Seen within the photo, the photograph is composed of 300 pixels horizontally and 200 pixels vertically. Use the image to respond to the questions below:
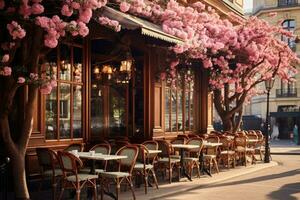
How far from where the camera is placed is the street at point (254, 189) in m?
11.3

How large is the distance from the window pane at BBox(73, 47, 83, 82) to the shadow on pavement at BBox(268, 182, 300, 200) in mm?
5693

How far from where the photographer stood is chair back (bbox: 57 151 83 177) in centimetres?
943

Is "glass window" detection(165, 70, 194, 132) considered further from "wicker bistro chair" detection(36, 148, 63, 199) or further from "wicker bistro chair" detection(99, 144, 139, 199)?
"wicker bistro chair" detection(36, 148, 63, 199)

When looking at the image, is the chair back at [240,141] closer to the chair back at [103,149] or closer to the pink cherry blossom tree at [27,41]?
the chair back at [103,149]

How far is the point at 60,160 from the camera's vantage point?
970 cm

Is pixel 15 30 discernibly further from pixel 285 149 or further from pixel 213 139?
pixel 285 149

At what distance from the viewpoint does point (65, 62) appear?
12688 mm

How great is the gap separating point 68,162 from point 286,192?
5.59m

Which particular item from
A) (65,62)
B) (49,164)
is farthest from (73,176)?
(65,62)

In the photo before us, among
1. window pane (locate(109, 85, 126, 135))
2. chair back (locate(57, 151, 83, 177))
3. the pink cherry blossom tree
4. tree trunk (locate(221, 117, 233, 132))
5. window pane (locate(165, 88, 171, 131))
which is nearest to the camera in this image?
the pink cherry blossom tree

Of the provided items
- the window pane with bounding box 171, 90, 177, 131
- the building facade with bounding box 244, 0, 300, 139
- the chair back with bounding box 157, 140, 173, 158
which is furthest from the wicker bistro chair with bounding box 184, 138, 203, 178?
the building facade with bounding box 244, 0, 300, 139

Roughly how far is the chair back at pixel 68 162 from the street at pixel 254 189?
249cm

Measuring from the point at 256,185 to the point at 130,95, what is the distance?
5003mm

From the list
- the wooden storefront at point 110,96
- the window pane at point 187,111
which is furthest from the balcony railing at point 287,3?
the window pane at point 187,111
